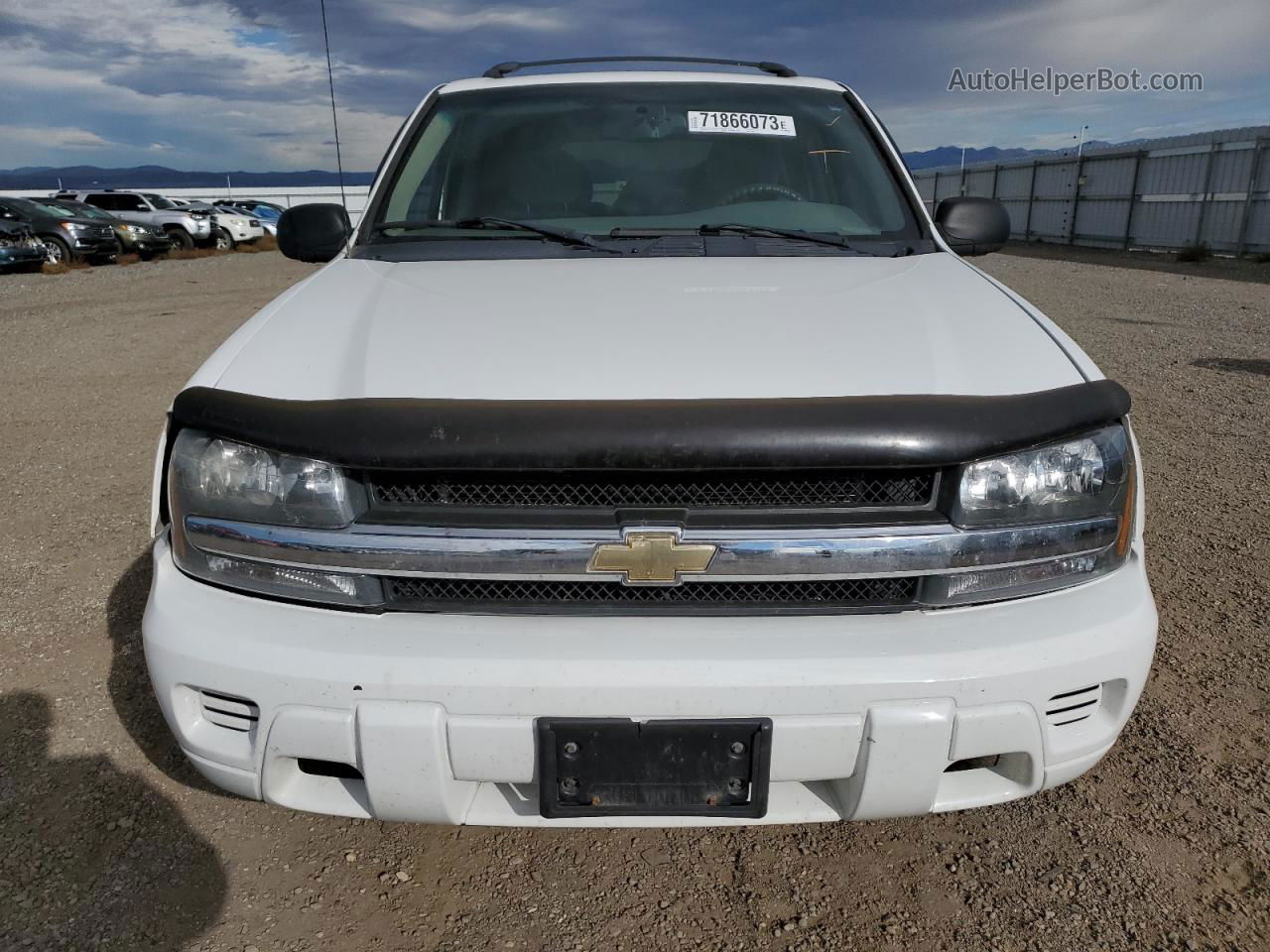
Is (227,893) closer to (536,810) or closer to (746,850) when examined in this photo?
(536,810)

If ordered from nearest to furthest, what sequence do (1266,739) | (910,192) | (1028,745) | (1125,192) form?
1. (1028,745)
2. (1266,739)
3. (910,192)
4. (1125,192)

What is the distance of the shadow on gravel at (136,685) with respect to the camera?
2465mm

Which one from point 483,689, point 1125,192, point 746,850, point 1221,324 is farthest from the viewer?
point 1125,192

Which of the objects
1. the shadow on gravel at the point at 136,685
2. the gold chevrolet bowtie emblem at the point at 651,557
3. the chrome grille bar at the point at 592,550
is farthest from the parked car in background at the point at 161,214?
the gold chevrolet bowtie emblem at the point at 651,557

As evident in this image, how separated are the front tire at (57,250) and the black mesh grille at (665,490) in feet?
66.1

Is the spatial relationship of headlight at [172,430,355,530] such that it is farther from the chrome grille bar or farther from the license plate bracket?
the license plate bracket

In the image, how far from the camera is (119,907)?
1.97 m

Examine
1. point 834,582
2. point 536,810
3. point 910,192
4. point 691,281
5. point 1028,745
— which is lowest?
point 536,810

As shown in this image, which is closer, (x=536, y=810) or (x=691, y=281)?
(x=536, y=810)

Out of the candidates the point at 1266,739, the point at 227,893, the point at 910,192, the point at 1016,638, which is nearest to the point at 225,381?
the point at 227,893

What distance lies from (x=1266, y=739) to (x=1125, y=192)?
22.0 m

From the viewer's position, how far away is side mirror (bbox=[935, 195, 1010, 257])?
290cm

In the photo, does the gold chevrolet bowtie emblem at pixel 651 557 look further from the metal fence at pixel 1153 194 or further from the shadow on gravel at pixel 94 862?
the metal fence at pixel 1153 194

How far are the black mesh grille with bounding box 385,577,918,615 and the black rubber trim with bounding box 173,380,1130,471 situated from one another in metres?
0.25
